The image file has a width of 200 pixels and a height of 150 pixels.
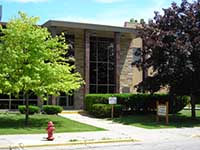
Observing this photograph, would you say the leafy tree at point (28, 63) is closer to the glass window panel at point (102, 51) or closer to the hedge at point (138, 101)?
the hedge at point (138, 101)

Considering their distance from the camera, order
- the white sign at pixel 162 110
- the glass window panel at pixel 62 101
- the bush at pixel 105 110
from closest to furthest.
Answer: the white sign at pixel 162 110
the bush at pixel 105 110
the glass window panel at pixel 62 101

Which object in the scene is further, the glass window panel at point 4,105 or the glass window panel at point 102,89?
the glass window panel at point 102,89

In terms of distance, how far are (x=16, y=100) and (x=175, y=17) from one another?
622 inches

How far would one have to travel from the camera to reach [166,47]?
26.8m

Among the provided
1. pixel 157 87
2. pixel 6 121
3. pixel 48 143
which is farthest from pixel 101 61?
pixel 48 143

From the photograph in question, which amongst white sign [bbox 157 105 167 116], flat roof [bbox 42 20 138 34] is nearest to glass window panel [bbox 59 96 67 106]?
flat roof [bbox 42 20 138 34]

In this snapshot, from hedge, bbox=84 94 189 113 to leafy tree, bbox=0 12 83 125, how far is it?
8424mm

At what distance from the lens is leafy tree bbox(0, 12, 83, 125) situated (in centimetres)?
2288

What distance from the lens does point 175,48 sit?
2600cm

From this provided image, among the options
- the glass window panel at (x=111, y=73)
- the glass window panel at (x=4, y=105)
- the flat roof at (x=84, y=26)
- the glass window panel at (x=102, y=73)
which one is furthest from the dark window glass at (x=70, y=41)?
the glass window panel at (x=4, y=105)

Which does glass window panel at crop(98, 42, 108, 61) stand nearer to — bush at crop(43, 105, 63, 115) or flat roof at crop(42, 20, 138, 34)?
flat roof at crop(42, 20, 138, 34)

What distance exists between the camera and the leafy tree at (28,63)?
2288 cm

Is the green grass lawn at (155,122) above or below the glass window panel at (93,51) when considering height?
below

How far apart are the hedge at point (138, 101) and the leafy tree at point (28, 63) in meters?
8.42
